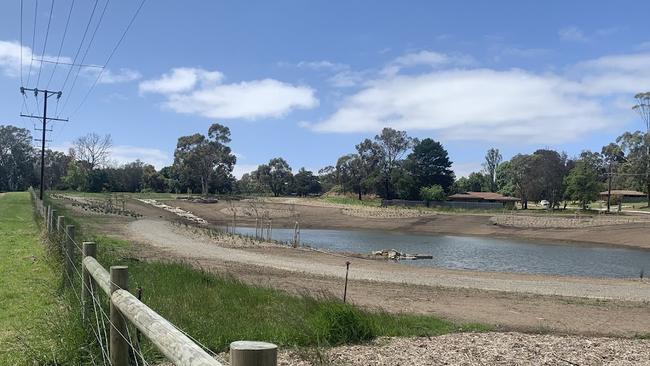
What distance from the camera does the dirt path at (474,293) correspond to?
13383 millimetres

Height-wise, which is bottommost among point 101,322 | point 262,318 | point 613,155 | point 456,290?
point 456,290

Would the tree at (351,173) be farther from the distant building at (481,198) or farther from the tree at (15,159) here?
the tree at (15,159)

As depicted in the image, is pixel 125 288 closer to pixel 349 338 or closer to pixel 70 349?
pixel 70 349

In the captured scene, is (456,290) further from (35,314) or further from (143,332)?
(143,332)

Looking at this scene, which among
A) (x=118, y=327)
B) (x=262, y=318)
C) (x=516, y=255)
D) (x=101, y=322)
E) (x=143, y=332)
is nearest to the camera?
(x=143, y=332)

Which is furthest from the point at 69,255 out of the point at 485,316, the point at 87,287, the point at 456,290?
the point at 456,290

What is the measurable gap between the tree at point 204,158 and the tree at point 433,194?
4667 centimetres

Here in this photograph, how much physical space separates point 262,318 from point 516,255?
128 ft

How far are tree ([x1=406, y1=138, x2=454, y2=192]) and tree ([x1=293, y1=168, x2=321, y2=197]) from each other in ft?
125

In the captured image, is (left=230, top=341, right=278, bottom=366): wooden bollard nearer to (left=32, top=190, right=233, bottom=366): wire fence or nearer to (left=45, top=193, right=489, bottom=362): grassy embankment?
(left=32, top=190, right=233, bottom=366): wire fence

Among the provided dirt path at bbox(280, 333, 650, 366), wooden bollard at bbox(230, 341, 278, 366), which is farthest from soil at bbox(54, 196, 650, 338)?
wooden bollard at bbox(230, 341, 278, 366)

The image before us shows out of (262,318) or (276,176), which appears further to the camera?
(276,176)

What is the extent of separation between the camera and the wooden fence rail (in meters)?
2.11

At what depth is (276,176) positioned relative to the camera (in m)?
149
